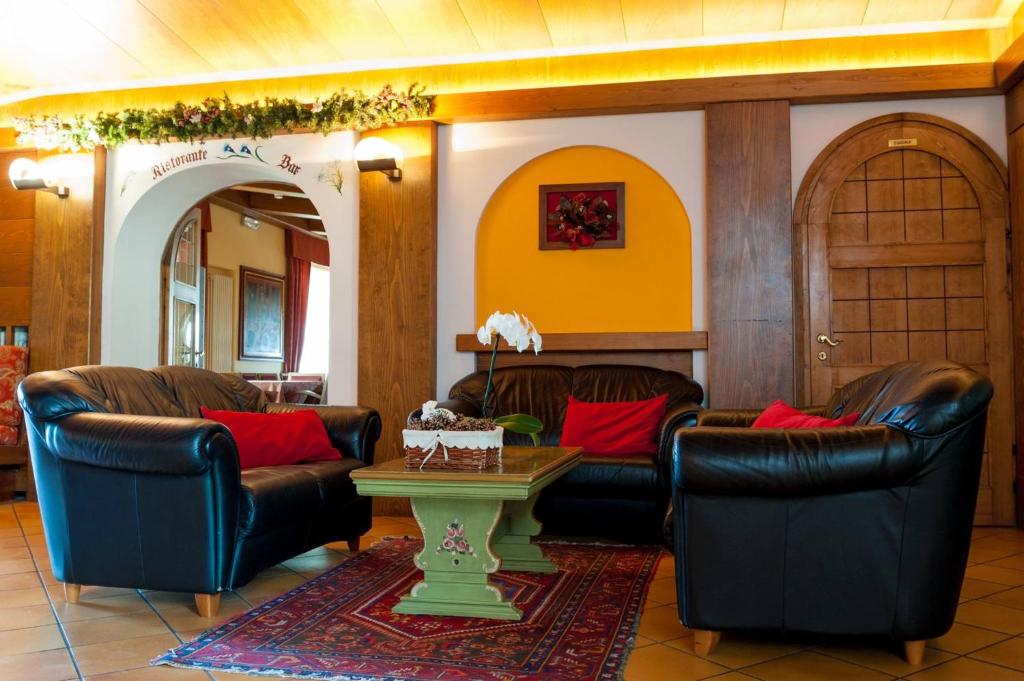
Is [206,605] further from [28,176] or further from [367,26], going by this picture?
[28,176]

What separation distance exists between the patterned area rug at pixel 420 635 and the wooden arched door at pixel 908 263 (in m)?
2.20

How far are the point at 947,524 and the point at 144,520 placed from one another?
260cm

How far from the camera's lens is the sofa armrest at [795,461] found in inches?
95.7

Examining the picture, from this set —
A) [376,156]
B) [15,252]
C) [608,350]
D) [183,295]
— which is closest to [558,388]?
[608,350]

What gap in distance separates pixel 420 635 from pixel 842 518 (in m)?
1.34

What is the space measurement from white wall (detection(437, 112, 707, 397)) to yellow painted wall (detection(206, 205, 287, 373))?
5.37 m

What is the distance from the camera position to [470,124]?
5.54m

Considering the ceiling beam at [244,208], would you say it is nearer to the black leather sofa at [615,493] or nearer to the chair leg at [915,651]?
the black leather sofa at [615,493]

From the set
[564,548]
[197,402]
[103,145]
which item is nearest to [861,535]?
[564,548]

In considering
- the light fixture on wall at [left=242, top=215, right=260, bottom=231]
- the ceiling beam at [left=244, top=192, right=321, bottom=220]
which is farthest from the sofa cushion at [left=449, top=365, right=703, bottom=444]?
the light fixture on wall at [left=242, top=215, right=260, bottom=231]

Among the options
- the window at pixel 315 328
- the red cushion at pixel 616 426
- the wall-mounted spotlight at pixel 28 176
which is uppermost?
the wall-mounted spotlight at pixel 28 176

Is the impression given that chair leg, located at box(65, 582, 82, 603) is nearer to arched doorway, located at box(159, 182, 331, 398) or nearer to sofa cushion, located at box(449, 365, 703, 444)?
sofa cushion, located at box(449, 365, 703, 444)

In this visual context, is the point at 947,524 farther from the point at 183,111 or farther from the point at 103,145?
the point at 103,145

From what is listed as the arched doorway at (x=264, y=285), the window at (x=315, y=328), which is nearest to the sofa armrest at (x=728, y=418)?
the arched doorway at (x=264, y=285)
